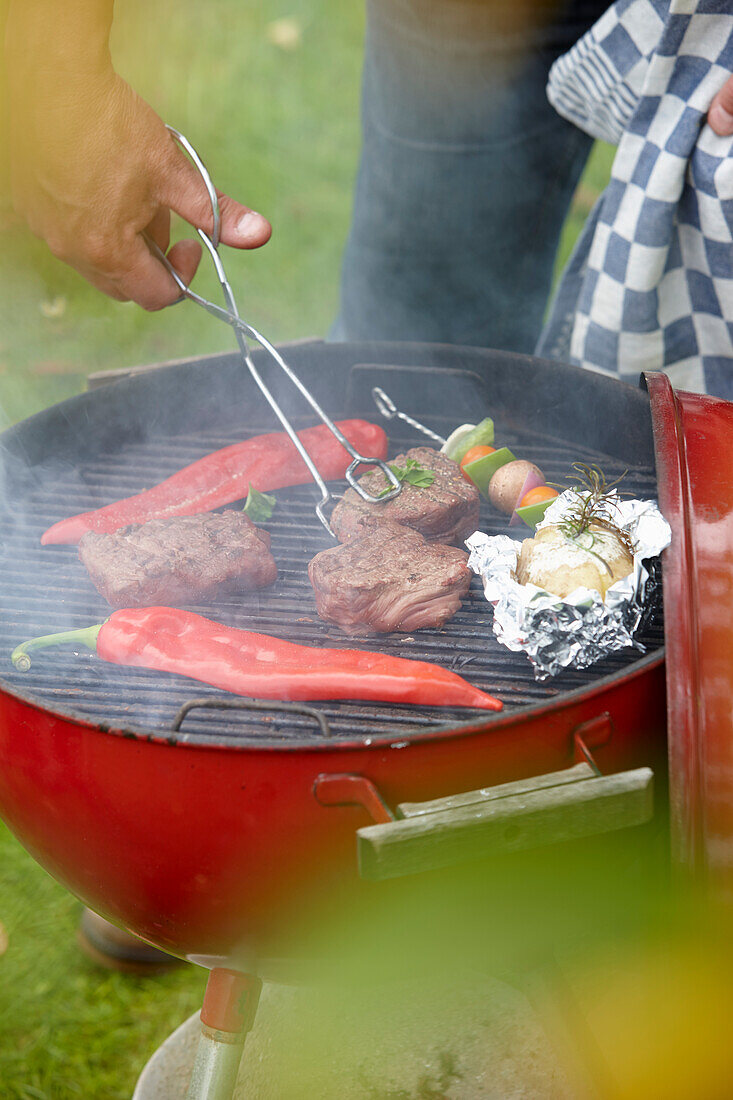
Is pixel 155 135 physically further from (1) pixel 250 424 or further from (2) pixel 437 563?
(2) pixel 437 563

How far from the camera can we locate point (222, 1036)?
6.65 ft

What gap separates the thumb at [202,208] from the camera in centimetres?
241

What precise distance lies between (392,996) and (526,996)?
0.38 metres

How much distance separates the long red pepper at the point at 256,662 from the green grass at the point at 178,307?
4.34 feet

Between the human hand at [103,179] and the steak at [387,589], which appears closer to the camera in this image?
the steak at [387,589]

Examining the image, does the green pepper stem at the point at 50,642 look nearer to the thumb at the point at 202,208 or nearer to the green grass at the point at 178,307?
the thumb at the point at 202,208

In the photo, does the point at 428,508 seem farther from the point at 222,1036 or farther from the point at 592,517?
the point at 222,1036

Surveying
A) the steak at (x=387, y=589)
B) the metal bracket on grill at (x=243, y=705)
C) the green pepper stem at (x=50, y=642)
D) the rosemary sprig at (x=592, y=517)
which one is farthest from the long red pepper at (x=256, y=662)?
the rosemary sprig at (x=592, y=517)

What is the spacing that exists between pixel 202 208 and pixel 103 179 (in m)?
0.26

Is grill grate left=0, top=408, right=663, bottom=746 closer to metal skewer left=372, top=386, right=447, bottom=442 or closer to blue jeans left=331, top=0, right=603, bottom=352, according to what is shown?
metal skewer left=372, top=386, right=447, bottom=442

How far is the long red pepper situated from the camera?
192 centimetres

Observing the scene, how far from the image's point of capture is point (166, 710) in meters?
1.92

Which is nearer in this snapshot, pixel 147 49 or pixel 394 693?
pixel 394 693

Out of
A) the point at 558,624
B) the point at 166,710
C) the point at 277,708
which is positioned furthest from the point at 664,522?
the point at 166,710
